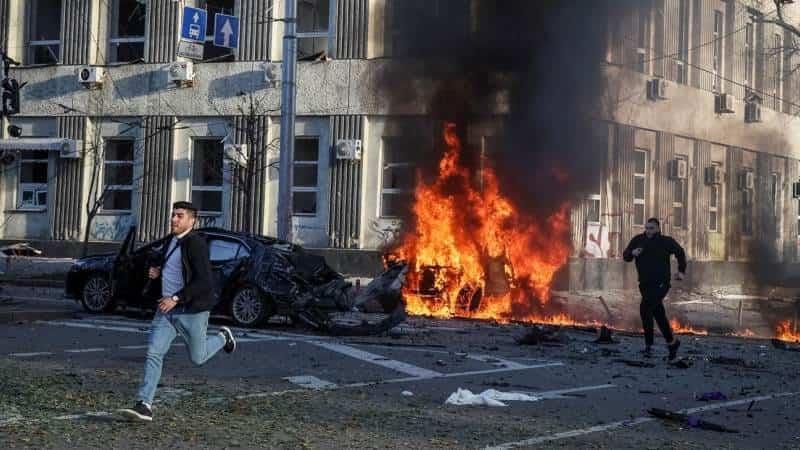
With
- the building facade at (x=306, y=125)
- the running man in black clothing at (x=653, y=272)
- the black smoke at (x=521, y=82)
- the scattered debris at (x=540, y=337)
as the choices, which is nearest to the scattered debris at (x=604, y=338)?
the scattered debris at (x=540, y=337)

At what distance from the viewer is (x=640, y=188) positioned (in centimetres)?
2836

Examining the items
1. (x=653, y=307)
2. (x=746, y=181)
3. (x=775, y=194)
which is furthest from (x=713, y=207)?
(x=653, y=307)

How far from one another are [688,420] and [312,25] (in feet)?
67.6

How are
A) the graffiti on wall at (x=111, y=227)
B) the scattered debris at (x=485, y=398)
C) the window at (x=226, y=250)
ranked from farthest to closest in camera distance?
the graffiti on wall at (x=111, y=227), the window at (x=226, y=250), the scattered debris at (x=485, y=398)

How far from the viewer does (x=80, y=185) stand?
28.8 meters

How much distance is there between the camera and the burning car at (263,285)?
592 inches

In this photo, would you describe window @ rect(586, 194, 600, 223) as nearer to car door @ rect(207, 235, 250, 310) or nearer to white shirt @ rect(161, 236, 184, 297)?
car door @ rect(207, 235, 250, 310)

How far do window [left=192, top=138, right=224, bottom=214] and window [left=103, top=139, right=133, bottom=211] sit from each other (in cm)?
194

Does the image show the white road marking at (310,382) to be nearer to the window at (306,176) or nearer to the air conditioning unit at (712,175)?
the window at (306,176)

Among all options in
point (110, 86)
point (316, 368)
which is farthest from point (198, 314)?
point (110, 86)

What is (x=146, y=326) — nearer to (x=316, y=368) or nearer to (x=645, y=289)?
(x=316, y=368)

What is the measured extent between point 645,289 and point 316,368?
4964mm

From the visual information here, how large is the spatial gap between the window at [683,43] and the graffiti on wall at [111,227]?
1564 centimetres

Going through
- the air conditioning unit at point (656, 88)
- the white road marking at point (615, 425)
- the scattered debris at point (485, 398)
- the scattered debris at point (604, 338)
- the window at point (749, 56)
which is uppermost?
the window at point (749, 56)
